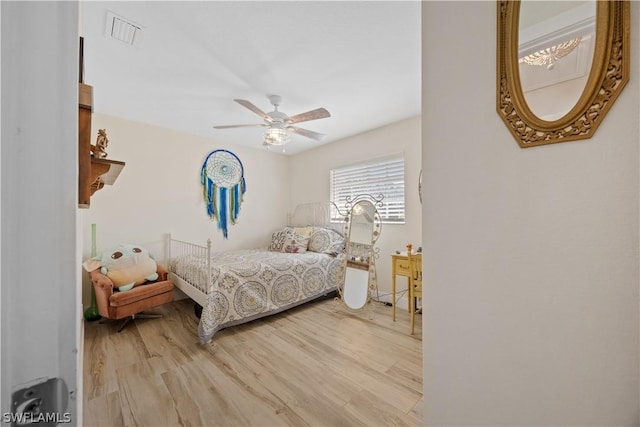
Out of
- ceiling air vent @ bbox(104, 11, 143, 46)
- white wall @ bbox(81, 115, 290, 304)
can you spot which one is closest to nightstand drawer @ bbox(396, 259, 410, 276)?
white wall @ bbox(81, 115, 290, 304)

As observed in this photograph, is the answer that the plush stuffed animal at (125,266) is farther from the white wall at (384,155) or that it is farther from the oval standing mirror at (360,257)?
the white wall at (384,155)

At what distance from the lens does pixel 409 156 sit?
10.4ft

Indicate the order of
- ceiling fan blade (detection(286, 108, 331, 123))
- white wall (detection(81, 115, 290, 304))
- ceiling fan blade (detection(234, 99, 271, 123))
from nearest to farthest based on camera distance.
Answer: ceiling fan blade (detection(234, 99, 271, 123)) < ceiling fan blade (detection(286, 108, 331, 123)) < white wall (detection(81, 115, 290, 304))

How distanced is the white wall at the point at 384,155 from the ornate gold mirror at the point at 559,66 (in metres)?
2.33

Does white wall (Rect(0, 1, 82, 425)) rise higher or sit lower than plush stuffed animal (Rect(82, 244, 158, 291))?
higher

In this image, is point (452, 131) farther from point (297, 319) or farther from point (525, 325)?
point (297, 319)

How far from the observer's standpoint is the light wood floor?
1488 millimetres

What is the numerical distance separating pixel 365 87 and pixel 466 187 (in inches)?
74.9

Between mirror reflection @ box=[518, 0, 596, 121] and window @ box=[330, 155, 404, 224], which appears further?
window @ box=[330, 155, 404, 224]

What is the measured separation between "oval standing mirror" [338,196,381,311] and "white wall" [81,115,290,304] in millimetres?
1869

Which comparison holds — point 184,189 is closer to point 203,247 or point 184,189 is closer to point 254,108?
point 203,247

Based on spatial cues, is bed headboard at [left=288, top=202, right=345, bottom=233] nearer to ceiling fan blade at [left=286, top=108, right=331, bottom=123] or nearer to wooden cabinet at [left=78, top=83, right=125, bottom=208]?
ceiling fan blade at [left=286, top=108, right=331, bottom=123]

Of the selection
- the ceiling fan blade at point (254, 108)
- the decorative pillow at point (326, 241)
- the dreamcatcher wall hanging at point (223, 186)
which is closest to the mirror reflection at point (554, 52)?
the ceiling fan blade at point (254, 108)

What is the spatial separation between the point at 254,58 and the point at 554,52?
6.05ft
